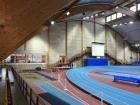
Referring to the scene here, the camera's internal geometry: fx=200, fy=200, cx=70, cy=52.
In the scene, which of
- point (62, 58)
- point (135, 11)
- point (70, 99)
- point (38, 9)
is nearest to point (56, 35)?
point (62, 58)

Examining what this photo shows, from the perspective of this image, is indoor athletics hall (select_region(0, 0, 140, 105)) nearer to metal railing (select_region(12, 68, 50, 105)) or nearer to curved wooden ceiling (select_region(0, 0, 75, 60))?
metal railing (select_region(12, 68, 50, 105))

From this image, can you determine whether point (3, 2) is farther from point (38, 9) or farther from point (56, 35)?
point (56, 35)

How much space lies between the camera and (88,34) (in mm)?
35719

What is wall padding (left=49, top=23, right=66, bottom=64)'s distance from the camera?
31969 mm

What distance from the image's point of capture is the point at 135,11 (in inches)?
1150

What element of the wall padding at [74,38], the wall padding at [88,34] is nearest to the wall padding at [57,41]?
the wall padding at [74,38]

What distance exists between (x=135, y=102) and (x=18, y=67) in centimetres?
2286

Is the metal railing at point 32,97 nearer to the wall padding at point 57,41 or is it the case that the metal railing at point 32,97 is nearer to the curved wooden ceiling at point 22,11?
the curved wooden ceiling at point 22,11

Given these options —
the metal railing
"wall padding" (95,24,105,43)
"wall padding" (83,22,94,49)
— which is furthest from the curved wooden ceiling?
"wall padding" (95,24,105,43)

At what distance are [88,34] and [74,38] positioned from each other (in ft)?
10.7

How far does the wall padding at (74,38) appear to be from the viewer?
110 ft

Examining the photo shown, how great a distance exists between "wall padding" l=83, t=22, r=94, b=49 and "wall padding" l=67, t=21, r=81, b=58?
1126mm

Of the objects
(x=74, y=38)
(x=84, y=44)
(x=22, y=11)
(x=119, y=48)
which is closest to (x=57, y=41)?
(x=74, y=38)

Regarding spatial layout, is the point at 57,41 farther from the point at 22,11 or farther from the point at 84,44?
the point at 22,11
